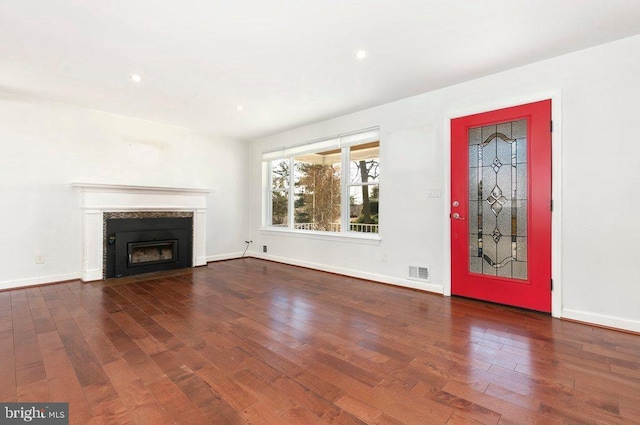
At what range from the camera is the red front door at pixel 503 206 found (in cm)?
298

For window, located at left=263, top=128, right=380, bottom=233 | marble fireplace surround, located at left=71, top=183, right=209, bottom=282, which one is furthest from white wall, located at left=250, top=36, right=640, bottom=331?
marble fireplace surround, located at left=71, top=183, right=209, bottom=282

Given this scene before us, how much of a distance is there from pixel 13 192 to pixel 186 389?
13.1 ft

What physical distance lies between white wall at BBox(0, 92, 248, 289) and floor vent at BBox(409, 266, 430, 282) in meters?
4.16

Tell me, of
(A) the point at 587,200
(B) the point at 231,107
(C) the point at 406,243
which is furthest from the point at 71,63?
(A) the point at 587,200

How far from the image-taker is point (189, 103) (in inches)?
162

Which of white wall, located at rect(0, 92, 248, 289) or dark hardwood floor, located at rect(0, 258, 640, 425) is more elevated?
white wall, located at rect(0, 92, 248, 289)

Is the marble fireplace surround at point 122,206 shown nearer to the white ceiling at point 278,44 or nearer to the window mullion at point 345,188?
the white ceiling at point 278,44

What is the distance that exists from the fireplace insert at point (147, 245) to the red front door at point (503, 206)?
423 centimetres

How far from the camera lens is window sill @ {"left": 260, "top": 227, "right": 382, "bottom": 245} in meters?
4.32

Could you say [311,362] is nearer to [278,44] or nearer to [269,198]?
[278,44]

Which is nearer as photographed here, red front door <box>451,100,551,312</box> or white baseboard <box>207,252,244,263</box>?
red front door <box>451,100,551,312</box>
